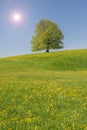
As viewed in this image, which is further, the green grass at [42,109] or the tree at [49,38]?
the tree at [49,38]

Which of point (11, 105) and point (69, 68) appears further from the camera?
point (69, 68)

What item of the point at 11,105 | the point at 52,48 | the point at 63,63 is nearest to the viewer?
the point at 11,105

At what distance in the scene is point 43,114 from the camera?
1648 cm

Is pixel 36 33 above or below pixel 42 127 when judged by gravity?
above

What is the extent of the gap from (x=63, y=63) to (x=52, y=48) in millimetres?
44713

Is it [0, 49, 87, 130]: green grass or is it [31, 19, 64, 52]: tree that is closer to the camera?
[0, 49, 87, 130]: green grass

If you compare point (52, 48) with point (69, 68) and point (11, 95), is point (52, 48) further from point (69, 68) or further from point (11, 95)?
point (11, 95)

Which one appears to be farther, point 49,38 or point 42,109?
point 49,38

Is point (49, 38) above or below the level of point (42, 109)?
above

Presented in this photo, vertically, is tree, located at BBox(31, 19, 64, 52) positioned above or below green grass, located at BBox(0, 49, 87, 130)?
above

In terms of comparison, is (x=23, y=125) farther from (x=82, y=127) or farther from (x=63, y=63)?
(x=63, y=63)

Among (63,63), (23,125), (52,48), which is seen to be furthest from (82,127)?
(52,48)

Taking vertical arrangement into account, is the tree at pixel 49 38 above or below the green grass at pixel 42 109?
above

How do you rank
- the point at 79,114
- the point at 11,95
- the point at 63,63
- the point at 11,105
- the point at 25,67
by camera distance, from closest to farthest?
the point at 79,114
the point at 11,105
the point at 11,95
the point at 25,67
the point at 63,63
